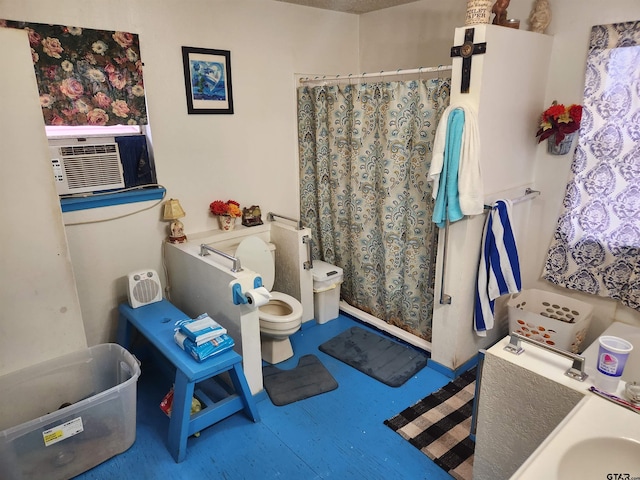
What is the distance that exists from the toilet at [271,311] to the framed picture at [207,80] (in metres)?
0.92

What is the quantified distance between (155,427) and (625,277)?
276cm

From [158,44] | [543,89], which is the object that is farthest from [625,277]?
[158,44]

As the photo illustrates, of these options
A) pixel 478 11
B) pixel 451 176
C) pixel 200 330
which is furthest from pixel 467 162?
pixel 200 330

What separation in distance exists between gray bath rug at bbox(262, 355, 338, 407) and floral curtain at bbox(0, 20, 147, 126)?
175 cm

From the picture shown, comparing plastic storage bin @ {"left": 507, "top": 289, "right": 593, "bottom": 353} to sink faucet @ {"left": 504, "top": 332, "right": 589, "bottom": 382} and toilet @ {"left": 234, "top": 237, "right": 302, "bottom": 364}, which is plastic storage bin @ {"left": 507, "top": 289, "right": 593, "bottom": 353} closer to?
sink faucet @ {"left": 504, "top": 332, "right": 589, "bottom": 382}

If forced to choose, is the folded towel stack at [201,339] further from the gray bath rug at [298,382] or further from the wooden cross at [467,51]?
the wooden cross at [467,51]

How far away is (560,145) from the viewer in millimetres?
2480

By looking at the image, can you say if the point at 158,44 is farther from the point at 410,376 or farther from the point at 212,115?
Result: the point at 410,376

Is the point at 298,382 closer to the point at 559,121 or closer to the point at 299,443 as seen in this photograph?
the point at 299,443

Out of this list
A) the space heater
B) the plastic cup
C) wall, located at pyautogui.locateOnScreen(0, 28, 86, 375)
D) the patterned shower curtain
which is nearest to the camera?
the plastic cup

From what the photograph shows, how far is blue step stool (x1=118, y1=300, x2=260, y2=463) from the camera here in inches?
75.1

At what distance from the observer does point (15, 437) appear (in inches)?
64.9

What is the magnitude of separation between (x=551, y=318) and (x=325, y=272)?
151 cm

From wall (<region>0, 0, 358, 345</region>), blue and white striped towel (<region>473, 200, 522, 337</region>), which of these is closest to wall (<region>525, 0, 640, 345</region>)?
blue and white striped towel (<region>473, 200, 522, 337</region>)
